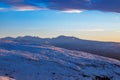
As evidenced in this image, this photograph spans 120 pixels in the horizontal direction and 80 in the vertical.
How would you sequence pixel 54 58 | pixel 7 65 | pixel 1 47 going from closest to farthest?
pixel 7 65 → pixel 54 58 → pixel 1 47

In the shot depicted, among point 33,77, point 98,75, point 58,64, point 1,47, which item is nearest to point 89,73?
point 98,75

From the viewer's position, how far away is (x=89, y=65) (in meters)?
52.4

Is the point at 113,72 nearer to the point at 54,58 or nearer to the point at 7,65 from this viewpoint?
the point at 54,58

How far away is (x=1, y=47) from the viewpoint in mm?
55531

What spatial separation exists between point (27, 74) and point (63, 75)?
17.2 ft

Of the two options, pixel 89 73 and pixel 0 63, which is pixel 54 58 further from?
pixel 0 63

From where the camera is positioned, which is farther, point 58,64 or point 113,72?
point 113,72

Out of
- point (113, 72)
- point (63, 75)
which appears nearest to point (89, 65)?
point (113, 72)

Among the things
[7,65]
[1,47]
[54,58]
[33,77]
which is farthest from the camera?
[1,47]

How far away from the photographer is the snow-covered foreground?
42.0 m

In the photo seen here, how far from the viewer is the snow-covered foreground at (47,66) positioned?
42.0m

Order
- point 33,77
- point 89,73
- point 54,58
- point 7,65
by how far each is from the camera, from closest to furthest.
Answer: point 33,77 < point 7,65 < point 89,73 < point 54,58

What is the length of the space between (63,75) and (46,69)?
8.75 ft

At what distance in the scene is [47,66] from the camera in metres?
46.7
